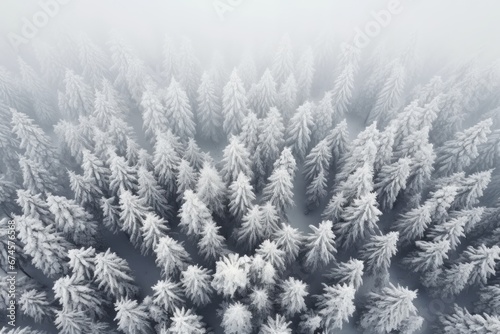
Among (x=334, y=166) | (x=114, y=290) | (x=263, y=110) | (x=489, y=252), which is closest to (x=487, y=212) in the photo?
(x=489, y=252)

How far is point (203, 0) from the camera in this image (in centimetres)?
5619

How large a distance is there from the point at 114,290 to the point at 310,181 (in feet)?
70.7

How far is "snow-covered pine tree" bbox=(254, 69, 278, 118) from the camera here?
3594 centimetres

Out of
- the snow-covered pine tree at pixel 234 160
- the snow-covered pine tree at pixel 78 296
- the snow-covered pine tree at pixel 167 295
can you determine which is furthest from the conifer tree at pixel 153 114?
the snow-covered pine tree at pixel 167 295

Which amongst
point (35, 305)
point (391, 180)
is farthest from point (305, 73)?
point (35, 305)

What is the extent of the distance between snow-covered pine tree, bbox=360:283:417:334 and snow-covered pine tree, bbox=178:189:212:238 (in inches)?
594

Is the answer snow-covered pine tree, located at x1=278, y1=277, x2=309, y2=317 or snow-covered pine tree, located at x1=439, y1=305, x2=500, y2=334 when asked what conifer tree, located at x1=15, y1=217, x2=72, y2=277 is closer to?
snow-covered pine tree, located at x1=278, y1=277, x2=309, y2=317

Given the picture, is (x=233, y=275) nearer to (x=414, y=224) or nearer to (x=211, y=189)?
(x=211, y=189)


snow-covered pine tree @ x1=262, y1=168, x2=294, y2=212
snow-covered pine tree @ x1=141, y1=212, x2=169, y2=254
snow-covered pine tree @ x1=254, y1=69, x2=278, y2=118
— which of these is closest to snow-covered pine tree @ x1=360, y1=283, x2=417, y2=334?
snow-covered pine tree @ x1=262, y1=168, x2=294, y2=212

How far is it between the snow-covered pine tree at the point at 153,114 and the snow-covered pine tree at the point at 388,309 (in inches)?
1004

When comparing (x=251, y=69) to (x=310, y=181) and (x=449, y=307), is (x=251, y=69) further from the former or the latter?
(x=449, y=307)

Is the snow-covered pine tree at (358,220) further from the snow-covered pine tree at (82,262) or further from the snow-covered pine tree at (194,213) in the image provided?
the snow-covered pine tree at (82,262)

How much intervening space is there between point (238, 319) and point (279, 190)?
11.4 meters

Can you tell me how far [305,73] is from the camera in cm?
4009
